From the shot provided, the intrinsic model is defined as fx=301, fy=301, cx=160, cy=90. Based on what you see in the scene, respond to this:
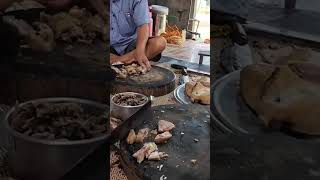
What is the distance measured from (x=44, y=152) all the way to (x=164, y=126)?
53cm

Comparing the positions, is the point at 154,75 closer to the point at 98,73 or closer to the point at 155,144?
the point at 155,144

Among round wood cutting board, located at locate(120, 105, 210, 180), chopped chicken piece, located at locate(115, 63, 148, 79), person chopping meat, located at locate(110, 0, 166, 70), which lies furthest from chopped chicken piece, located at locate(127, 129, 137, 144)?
chopped chicken piece, located at locate(115, 63, 148, 79)

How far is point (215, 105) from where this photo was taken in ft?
2.11

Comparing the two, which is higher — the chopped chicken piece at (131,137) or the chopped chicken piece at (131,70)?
the chopped chicken piece at (131,70)

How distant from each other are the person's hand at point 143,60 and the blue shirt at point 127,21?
0.50 ft

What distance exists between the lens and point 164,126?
114cm

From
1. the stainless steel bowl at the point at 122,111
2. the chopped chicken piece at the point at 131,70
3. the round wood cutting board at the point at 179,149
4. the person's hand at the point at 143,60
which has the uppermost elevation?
the person's hand at the point at 143,60

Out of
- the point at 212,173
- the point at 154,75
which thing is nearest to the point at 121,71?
the point at 154,75

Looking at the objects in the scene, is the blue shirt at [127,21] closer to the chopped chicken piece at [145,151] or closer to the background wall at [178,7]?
the background wall at [178,7]

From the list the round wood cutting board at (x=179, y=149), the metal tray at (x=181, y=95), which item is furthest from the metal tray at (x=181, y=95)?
the round wood cutting board at (x=179, y=149)

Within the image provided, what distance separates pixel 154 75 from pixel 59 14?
3.24 feet

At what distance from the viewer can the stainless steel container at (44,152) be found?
Result: 69cm

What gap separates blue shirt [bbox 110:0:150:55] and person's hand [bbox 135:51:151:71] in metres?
0.15

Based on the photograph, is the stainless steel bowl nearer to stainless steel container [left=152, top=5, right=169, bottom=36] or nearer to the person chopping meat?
the person chopping meat
